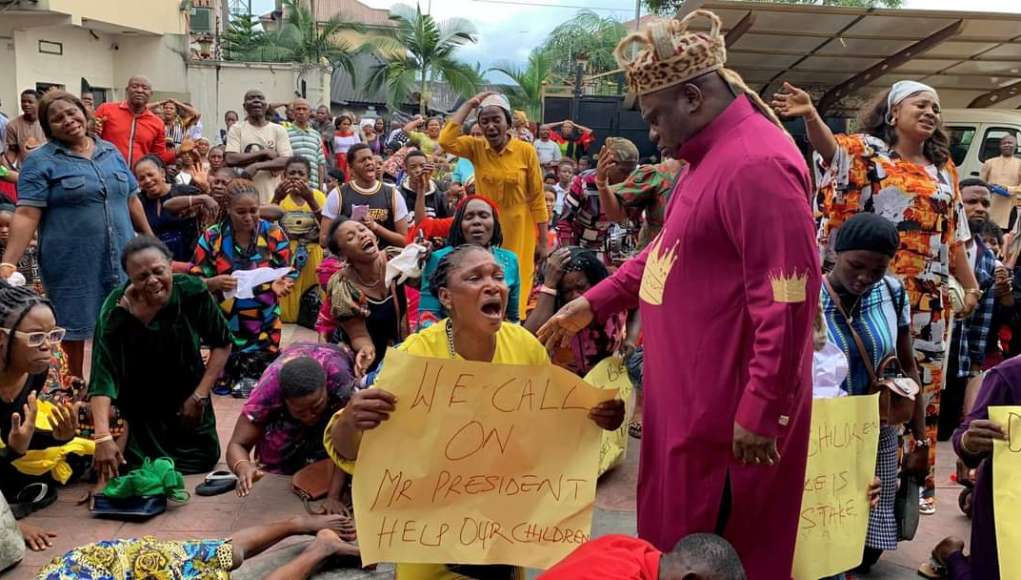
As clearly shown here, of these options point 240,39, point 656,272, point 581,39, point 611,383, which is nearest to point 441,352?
point 656,272

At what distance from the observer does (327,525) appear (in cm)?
374

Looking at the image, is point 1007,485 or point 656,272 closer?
point 656,272

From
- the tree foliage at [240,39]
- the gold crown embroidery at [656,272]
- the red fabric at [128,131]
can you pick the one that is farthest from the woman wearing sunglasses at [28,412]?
the tree foliage at [240,39]

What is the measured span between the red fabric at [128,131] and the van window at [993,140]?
409 inches

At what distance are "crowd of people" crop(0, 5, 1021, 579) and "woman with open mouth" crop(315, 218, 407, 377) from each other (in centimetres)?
1

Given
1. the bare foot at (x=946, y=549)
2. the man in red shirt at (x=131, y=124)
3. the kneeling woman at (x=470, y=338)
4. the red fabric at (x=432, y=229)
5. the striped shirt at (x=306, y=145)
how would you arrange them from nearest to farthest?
the kneeling woman at (x=470, y=338) → the bare foot at (x=946, y=549) → the red fabric at (x=432, y=229) → the man in red shirt at (x=131, y=124) → the striped shirt at (x=306, y=145)

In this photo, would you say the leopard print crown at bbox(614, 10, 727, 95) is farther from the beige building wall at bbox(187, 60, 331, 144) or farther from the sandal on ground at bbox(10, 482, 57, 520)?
the beige building wall at bbox(187, 60, 331, 144)

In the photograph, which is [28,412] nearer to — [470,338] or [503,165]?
[470,338]

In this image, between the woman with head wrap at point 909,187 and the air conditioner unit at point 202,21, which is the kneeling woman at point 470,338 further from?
the air conditioner unit at point 202,21

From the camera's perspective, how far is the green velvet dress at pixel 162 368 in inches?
170

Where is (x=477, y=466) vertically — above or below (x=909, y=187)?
below

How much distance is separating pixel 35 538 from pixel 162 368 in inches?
41.8

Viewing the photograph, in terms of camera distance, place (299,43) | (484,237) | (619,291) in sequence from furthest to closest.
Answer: (299,43), (484,237), (619,291)

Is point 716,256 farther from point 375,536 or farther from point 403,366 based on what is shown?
point 375,536
